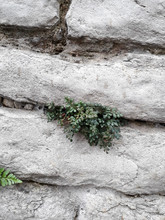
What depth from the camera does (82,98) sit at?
1.75 meters

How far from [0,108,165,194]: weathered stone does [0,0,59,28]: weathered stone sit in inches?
32.7

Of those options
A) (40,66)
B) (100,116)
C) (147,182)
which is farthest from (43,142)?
(147,182)

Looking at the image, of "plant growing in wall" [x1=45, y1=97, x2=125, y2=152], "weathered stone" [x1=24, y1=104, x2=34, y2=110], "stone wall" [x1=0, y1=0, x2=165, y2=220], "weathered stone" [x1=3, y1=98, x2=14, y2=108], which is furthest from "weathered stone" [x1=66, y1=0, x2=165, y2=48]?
"weathered stone" [x1=3, y1=98, x2=14, y2=108]

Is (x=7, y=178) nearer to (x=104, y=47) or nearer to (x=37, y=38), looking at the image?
(x=37, y=38)

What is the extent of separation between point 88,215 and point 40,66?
4.75ft

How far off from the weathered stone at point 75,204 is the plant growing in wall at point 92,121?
19.9 inches

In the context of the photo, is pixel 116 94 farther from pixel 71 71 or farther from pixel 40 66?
pixel 40 66

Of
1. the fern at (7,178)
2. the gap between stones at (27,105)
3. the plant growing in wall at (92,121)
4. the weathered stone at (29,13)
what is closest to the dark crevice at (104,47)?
the weathered stone at (29,13)

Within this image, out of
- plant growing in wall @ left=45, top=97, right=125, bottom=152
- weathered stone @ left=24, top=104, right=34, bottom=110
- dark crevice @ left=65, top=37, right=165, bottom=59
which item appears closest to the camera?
plant growing in wall @ left=45, top=97, right=125, bottom=152

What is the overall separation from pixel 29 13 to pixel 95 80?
82 cm

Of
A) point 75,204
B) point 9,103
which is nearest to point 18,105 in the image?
point 9,103

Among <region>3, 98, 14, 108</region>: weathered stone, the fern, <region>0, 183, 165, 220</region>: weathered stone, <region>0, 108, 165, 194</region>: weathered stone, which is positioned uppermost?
<region>3, 98, 14, 108</region>: weathered stone

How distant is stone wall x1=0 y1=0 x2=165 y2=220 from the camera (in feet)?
5.56

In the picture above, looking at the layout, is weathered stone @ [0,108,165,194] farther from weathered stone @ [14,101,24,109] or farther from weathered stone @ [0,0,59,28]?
weathered stone @ [0,0,59,28]
